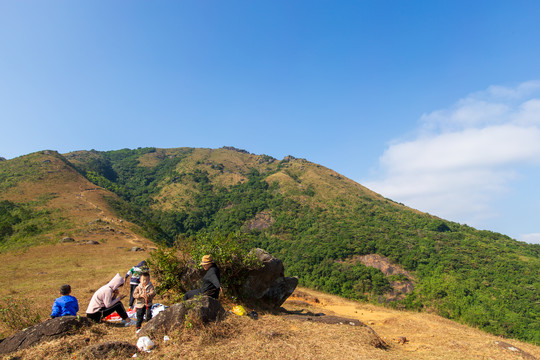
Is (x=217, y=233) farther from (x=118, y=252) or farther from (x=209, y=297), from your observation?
(x=118, y=252)

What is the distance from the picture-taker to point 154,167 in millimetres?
153625

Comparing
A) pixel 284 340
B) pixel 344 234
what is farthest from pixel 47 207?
pixel 344 234

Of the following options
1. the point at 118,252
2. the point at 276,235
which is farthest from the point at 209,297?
the point at 276,235

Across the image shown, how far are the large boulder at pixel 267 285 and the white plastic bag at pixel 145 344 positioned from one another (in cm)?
561

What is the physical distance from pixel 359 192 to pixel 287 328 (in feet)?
357

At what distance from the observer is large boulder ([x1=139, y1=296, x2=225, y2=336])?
7.16 meters

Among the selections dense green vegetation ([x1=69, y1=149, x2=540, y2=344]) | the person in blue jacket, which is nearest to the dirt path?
dense green vegetation ([x1=69, y1=149, x2=540, y2=344])

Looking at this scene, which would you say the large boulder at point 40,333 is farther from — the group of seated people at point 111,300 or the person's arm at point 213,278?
the person's arm at point 213,278

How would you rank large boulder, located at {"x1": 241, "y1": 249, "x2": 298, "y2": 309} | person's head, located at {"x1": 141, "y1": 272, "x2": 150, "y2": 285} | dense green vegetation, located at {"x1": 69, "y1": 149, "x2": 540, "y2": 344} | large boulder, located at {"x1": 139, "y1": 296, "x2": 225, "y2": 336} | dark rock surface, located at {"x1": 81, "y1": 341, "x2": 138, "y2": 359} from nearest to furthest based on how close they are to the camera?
1. dark rock surface, located at {"x1": 81, "y1": 341, "x2": 138, "y2": 359}
2. large boulder, located at {"x1": 139, "y1": 296, "x2": 225, "y2": 336}
3. person's head, located at {"x1": 141, "y1": 272, "x2": 150, "y2": 285}
4. large boulder, located at {"x1": 241, "y1": 249, "x2": 298, "y2": 309}
5. dense green vegetation, located at {"x1": 69, "y1": 149, "x2": 540, "y2": 344}

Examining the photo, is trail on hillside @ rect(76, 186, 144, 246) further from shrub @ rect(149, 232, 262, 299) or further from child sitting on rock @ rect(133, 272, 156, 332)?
child sitting on rock @ rect(133, 272, 156, 332)

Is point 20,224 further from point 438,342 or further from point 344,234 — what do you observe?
point 344,234

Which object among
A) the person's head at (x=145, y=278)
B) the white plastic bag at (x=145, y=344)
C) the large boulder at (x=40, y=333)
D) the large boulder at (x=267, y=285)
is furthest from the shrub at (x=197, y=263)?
the white plastic bag at (x=145, y=344)

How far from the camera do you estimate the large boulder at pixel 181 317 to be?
7.16 meters

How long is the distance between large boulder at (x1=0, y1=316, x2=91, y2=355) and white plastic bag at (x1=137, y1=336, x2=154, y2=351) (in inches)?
81.4
